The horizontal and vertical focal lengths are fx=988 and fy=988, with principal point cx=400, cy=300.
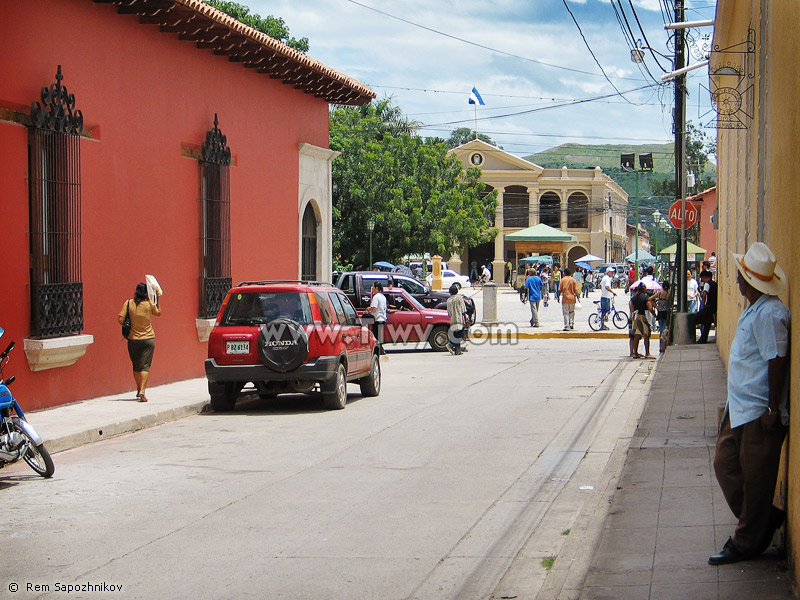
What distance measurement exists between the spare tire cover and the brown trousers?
8.49 meters

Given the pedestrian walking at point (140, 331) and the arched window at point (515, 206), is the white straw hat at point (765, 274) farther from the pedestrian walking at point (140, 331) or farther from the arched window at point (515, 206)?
the arched window at point (515, 206)

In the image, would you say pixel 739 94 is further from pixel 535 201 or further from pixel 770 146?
pixel 535 201

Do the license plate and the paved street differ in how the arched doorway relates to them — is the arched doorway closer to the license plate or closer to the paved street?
the paved street

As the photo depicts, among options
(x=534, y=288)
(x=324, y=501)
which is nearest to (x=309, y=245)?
(x=534, y=288)

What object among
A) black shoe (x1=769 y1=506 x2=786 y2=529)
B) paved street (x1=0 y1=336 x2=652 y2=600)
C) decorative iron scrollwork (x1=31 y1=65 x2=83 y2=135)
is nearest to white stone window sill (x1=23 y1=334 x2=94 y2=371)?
paved street (x1=0 y1=336 x2=652 y2=600)

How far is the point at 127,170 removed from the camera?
52.1 ft

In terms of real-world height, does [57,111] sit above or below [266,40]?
below

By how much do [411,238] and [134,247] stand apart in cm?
3739

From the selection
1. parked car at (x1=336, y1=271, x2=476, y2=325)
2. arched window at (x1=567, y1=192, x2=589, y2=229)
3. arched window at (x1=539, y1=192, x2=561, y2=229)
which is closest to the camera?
parked car at (x1=336, y1=271, x2=476, y2=325)

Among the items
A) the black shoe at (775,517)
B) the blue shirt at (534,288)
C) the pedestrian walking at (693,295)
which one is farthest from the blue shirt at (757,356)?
the pedestrian walking at (693,295)

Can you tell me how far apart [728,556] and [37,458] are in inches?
256

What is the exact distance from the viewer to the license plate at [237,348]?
45.8 feet

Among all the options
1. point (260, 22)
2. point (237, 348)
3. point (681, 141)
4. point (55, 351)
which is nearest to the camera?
point (55, 351)

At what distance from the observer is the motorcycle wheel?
9.29 metres
